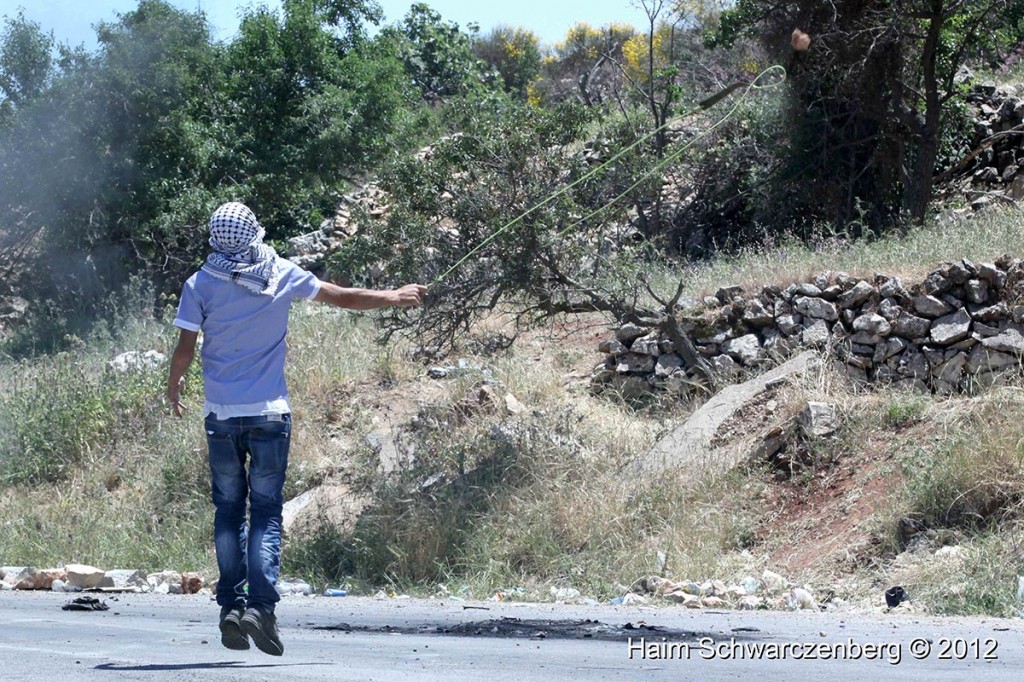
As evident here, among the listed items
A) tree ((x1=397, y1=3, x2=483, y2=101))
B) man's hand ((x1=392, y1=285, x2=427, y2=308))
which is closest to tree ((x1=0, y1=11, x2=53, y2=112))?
tree ((x1=397, y1=3, x2=483, y2=101))

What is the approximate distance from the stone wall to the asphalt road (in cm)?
425

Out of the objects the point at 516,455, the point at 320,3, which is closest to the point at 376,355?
the point at 516,455

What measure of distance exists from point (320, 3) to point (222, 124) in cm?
376

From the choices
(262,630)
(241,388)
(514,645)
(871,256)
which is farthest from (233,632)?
(871,256)

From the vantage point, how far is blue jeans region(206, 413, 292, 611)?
489 cm

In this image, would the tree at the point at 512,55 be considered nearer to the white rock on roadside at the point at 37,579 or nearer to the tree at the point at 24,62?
the tree at the point at 24,62

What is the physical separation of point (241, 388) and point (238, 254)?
1.88 feet

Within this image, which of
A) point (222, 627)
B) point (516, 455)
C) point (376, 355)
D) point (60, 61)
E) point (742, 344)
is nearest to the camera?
point (222, 627)

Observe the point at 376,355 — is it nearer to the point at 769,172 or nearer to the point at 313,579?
the point at 313,579

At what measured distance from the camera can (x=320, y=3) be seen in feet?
69.2

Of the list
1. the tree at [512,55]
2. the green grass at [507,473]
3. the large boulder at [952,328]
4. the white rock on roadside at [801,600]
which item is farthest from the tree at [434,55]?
the white rock on roadside at [801,600]

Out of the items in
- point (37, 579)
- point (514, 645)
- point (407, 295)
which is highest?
point (407, 295)

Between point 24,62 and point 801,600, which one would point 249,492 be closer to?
point 801,600

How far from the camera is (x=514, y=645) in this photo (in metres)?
5.42
